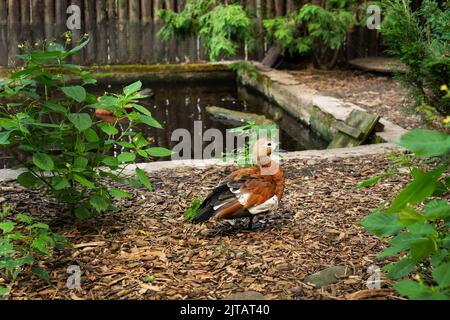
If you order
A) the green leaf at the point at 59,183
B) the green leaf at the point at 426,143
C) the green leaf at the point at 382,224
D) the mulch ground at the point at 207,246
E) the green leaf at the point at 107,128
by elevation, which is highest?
the green leaf at the point at 426,143

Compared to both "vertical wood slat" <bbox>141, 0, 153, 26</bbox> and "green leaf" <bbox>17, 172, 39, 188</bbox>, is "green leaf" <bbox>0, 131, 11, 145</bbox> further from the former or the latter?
"vertical wood slat" <bbox>141, 0, 153, 26</bbox>

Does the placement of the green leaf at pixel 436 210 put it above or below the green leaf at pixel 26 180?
above

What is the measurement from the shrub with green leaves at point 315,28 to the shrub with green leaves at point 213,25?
404mm

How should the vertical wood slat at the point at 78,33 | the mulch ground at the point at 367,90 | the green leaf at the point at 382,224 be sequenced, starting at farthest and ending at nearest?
the vertical wood slat at the point at 78,33, the mulch ground at the point at 367,90, the green leaf at the point at 382,224

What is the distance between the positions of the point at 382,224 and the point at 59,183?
1699mm

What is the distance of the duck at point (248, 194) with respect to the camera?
3488mm

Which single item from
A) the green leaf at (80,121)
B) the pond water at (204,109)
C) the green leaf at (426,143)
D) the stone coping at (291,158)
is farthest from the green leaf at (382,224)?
the pond water at (204,109)

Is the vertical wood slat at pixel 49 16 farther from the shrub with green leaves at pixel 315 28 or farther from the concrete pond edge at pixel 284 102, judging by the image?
the shrub with green leaves at pixel 315 28

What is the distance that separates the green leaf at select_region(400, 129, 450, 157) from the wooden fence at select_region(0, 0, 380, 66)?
325 inches

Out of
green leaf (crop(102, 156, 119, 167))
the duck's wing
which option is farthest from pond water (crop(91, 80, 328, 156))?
green leaf (crop(102, 156, 119, 167))

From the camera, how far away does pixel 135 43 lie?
10.9 meters

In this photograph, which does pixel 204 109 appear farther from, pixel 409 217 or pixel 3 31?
pixel 409 217

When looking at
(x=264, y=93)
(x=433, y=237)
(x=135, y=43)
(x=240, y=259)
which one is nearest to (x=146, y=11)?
(x=135, y=43)

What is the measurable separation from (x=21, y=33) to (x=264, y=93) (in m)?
4.29
